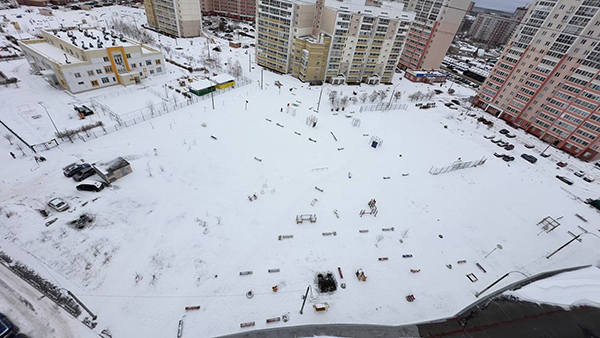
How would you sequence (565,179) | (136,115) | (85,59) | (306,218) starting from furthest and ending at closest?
(85,59), (565,179), (136,115), (306,218)

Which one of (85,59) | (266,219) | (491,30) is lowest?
(266,219)

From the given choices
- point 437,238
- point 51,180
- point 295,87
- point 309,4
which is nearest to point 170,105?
point 51,180

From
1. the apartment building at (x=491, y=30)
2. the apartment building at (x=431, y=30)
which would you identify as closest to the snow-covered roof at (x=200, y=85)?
the apartment building at (x=431, y=30)

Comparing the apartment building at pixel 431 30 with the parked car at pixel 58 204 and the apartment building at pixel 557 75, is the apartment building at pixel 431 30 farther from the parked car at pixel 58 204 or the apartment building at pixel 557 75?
the parked car at pixel 58 204

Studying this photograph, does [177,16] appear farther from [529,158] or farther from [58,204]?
[529,158]

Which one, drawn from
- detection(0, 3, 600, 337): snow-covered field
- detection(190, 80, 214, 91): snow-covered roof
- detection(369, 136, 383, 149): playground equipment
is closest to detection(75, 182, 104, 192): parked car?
detection(0, 3, 600, 337): snow-covered field

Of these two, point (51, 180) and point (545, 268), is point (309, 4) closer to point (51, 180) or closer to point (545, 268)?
point (51, 180)

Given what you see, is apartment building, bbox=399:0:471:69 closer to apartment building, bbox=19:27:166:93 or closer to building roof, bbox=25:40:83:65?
apartment building, bbox=19:27:166:93

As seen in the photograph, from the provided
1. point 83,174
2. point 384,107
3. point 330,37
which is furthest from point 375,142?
point 83,174
